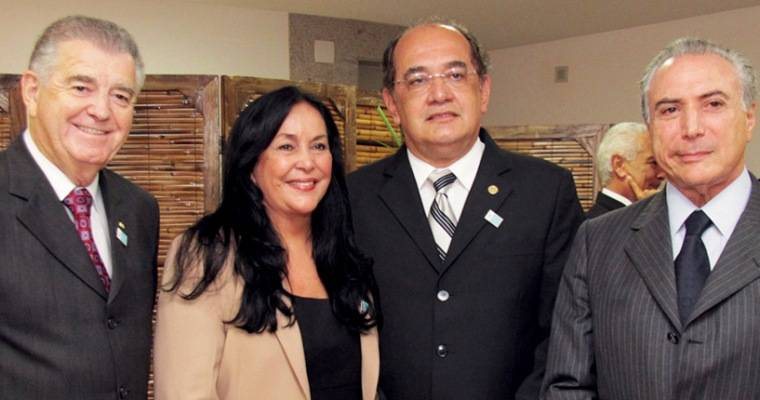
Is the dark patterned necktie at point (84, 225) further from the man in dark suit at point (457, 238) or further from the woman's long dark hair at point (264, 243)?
the man in dark suit at point (457, 238)

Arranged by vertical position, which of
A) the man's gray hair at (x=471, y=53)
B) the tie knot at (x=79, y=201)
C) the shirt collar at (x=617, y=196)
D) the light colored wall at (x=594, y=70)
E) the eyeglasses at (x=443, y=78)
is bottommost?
the tie knot at (x=79, y=201)

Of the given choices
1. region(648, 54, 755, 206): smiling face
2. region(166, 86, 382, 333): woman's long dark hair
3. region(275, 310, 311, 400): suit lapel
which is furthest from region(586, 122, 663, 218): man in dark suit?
region(275, 310, 311, 400): suit lapel

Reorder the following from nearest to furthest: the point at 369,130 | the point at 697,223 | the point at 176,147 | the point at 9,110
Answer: the point at 697,223, the point at 9,110, the point at 176,147, the point at 369,130

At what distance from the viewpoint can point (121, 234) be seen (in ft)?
6.32

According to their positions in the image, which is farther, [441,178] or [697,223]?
[441,178]

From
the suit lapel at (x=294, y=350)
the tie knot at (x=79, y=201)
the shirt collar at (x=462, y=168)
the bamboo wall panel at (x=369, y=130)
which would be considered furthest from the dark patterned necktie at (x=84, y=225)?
the bamboo wall panel at (x=369, y=130)

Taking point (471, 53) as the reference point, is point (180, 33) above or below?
above

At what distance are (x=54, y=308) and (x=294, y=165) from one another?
2.22 ft

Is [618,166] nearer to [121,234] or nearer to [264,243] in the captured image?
[264,243]

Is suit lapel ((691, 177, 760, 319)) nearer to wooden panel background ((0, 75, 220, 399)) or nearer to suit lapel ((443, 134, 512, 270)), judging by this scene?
suit lapel ((443, 134, 512, 270))

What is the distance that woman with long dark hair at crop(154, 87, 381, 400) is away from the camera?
1.82 m

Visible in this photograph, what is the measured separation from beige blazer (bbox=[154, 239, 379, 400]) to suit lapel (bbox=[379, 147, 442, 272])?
41 centimetres

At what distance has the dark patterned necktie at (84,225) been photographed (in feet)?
5.94

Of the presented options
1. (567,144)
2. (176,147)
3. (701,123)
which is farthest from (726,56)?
(567,144)
